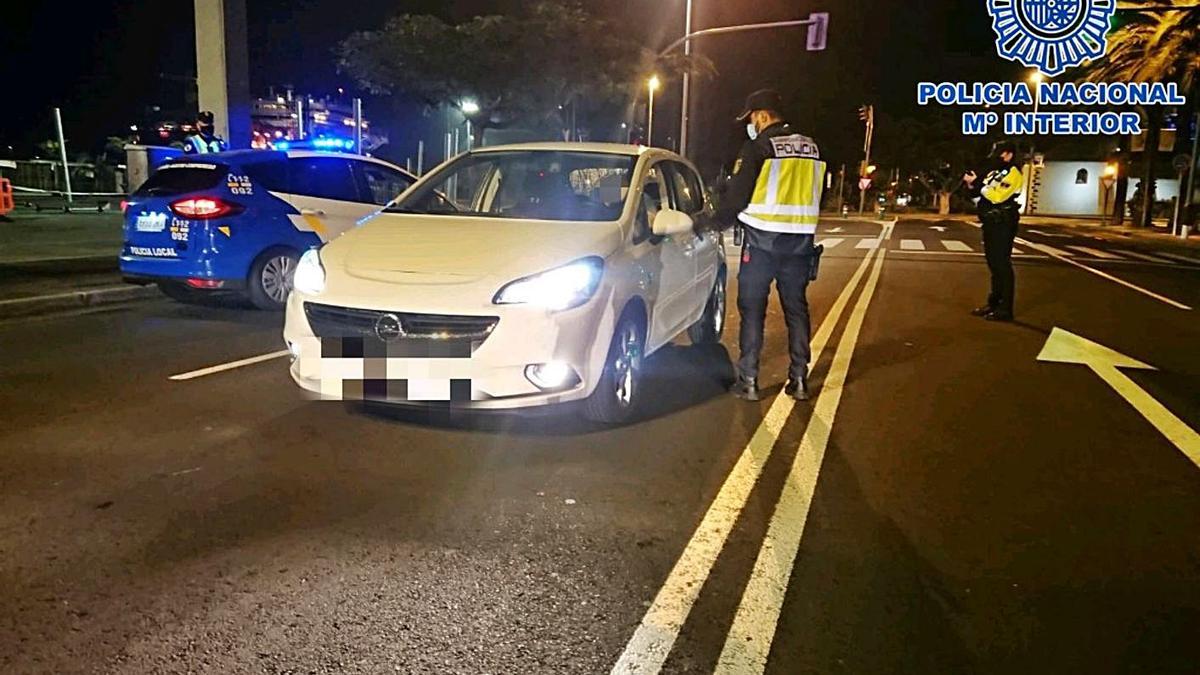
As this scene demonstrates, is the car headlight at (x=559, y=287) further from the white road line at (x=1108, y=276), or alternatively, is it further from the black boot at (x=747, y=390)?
the white road line at (x=1108, y=276)

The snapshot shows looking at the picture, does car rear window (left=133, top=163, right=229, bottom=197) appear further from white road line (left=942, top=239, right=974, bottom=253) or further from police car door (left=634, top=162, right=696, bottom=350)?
white road line (left=942, top=239, right=974, bottom=253)

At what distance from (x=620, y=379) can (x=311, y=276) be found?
1.79m

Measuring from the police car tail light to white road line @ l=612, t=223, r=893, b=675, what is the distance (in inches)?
211

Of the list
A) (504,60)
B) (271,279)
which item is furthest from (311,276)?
(504,60)

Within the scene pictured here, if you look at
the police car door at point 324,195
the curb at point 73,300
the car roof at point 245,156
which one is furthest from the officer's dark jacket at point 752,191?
the curb at point 73,300

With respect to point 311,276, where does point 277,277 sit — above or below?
below

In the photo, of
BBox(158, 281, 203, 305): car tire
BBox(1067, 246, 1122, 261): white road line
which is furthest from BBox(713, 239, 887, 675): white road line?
BBox(1067, 246, 1122, 261): white road line

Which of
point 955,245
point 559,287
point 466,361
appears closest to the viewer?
point 466,361

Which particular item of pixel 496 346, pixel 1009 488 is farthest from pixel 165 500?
pixel 1009 488

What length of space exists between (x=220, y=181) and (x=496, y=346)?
17.0ft

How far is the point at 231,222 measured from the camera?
8.88 metres

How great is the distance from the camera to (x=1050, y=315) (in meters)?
11.0

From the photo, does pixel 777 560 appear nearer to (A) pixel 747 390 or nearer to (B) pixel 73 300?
(A) pixel 747 390

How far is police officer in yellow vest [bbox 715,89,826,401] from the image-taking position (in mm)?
6145
